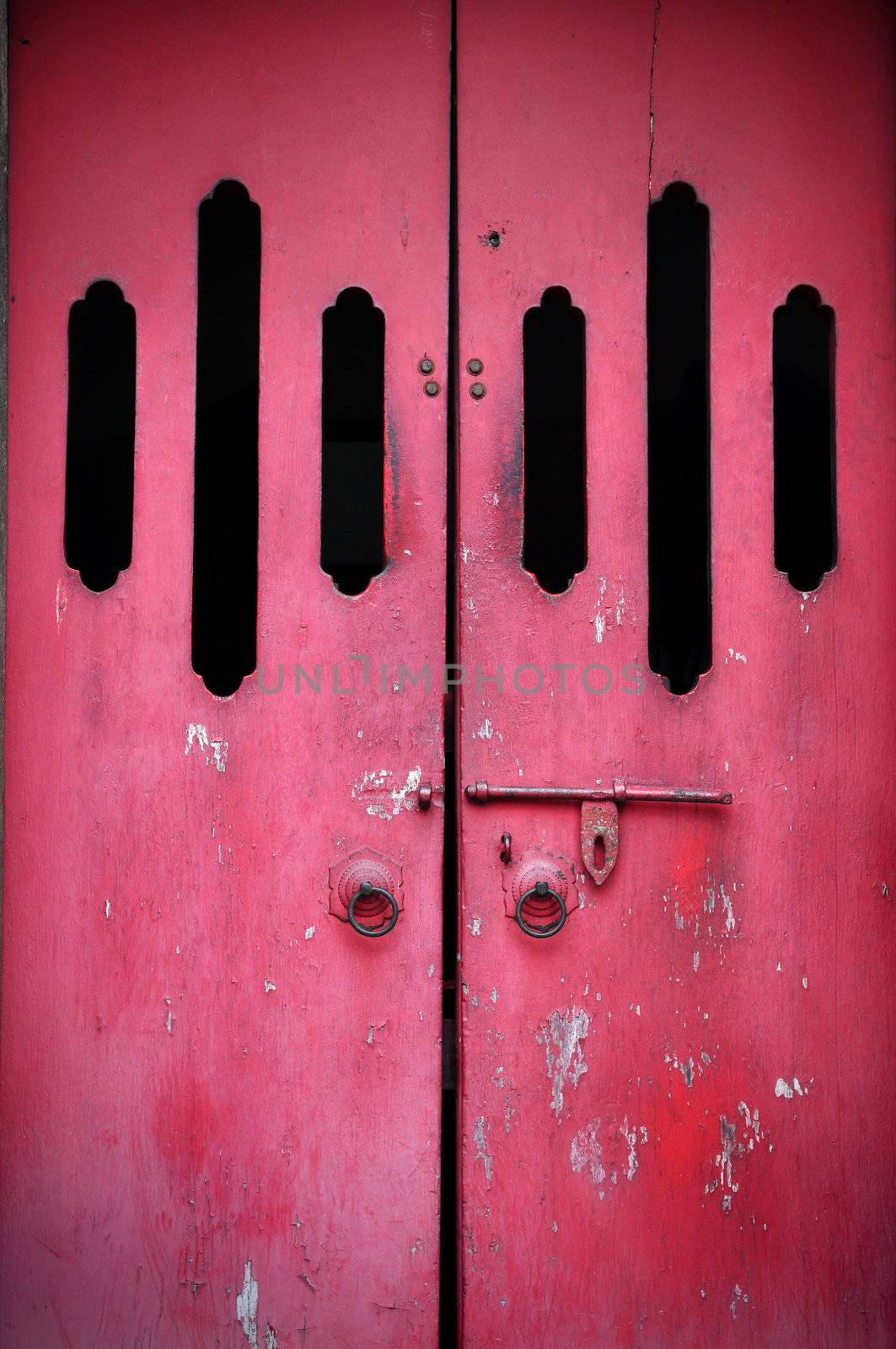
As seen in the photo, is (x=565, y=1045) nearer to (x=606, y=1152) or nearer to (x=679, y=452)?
(x=606, y=1152)

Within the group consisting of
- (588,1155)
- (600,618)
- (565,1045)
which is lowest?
(588,1155)

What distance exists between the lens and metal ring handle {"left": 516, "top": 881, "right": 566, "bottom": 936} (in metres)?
1.48

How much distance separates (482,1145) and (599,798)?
1.99 feet

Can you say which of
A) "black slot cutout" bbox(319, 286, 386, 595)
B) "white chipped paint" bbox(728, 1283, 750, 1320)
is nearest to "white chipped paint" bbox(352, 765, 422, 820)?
"black slot cutout" bbox(319, 286, 386, 595)

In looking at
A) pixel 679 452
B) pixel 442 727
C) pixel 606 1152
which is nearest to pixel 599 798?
pixel 442 727

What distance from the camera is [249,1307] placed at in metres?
1.50

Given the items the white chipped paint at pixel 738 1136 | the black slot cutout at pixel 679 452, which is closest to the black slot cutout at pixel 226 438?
the black slot cutout at pixel 679 452

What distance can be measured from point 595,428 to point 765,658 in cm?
50

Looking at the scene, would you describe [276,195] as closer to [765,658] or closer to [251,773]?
[251,773]

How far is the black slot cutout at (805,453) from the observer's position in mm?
1632

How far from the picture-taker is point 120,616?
1.56m

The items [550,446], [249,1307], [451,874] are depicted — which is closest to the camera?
[249,1307]

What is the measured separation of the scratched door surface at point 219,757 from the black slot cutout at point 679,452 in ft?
1.38

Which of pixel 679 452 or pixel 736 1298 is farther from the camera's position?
pixel 679 452
